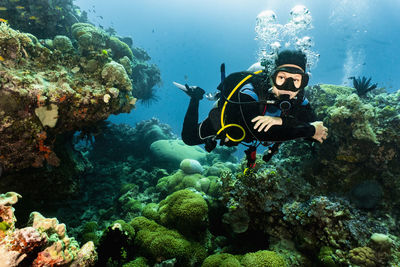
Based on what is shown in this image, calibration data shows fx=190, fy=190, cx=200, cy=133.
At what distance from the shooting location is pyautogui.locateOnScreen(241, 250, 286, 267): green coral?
3.18 meters

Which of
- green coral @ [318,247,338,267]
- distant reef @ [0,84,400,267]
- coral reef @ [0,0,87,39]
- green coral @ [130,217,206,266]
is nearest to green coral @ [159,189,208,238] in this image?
distant reef @ [0,84,400,267]

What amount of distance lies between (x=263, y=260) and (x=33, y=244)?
324cm

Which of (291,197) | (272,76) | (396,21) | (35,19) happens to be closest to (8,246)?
(272,76)

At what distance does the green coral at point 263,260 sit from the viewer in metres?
3.18

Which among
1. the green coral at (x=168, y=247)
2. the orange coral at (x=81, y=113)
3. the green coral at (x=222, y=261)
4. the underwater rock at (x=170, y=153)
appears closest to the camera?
Answer: the green coral at (x=222, y=261)

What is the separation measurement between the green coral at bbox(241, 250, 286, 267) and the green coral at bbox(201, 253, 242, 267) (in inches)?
6.3

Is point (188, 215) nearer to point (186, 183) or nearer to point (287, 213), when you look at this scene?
point (287, 213)

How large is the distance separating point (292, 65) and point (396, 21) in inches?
2485

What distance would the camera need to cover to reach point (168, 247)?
12.5 feet

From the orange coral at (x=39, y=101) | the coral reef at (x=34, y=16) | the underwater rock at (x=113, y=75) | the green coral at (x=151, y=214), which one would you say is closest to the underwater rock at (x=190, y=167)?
the green coral at (x=151, y=214)

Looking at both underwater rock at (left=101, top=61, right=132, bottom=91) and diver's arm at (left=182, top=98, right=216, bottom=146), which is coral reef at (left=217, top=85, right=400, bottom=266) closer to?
diver's arm at (left=182, top=98, right=216, bottom=146)

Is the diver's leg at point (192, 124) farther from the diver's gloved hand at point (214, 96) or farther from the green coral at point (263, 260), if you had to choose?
the green coral at point (263, 260)

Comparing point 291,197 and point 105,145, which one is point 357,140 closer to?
point 291,197

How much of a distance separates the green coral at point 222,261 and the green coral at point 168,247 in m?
0.34
